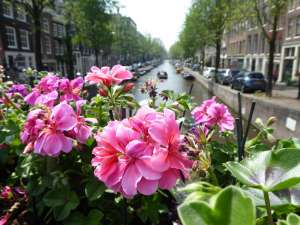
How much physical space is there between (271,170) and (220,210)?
20 centimetres

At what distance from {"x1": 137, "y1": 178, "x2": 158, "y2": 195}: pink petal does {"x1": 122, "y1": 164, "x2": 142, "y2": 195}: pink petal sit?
21 mm

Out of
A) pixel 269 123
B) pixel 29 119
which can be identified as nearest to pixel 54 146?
pixel 29 119

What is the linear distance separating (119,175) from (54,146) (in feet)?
1.14

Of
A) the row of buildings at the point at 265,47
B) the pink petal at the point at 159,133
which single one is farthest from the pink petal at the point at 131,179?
the row of buildings at the point at 265,47

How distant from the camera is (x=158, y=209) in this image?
3.75 ft

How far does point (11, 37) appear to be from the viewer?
85.2 feet

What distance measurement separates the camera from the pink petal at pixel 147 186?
0.74 metres

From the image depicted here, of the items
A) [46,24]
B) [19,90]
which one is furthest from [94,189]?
[46,24]

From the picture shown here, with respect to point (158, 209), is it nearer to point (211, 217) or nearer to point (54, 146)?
point (54, 146)

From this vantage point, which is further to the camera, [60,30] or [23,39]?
[60,30]

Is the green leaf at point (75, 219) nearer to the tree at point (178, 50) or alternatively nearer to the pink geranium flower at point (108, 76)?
the pink geranium flower at point (108, 76)

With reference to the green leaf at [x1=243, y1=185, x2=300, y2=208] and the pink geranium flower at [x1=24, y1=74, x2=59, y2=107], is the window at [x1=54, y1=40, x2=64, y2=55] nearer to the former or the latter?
the pink geranium flower at [x1=24, y1=74, x2=59, y2=107]

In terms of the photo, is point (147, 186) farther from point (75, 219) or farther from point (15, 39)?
point (15, 39)

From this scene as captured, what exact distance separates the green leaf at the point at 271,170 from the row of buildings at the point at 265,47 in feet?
53.6
